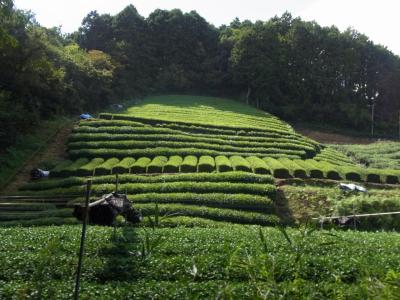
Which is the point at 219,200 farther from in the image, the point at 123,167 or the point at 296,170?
the point at 123,167

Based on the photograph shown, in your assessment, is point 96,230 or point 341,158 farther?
point 341,158

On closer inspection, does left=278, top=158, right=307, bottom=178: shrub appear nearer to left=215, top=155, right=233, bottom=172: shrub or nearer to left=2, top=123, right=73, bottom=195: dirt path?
left=215, top=155, right=233, bottom=172: shrub

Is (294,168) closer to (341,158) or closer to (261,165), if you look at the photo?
(261,165)

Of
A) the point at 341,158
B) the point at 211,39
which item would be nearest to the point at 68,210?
the point at 341,158

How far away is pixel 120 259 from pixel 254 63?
196ft

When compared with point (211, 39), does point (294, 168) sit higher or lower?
lower

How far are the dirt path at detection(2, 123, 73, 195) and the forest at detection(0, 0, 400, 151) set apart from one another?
16468mm

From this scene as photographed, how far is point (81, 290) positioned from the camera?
37.9ft

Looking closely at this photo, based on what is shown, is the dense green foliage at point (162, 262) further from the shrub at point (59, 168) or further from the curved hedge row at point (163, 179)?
the shrub at point (59, 168)

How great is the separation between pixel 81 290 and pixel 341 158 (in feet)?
112

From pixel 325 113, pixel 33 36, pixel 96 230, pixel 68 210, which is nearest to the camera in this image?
pixel 96 230

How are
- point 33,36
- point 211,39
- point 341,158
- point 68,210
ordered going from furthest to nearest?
point 211,39 → point 341,158 → point 33,36 → point 68,210

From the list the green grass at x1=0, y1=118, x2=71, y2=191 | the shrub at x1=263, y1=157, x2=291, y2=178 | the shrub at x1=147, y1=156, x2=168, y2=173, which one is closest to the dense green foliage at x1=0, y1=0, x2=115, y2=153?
the green grass at x1=0, y1=118, x2=71, y2=191

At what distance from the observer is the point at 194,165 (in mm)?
30859
